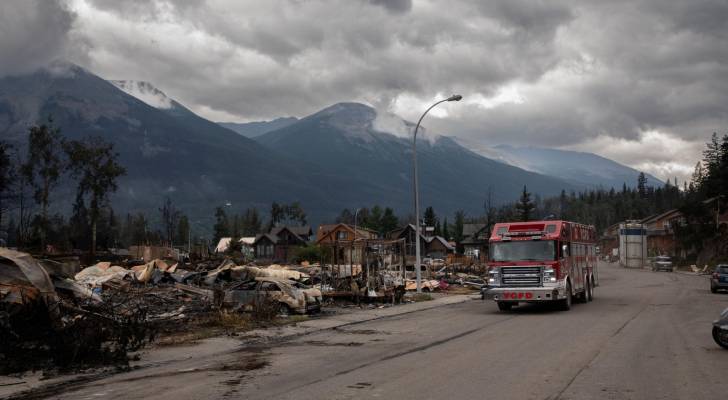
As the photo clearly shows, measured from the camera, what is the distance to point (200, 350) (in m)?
14.5

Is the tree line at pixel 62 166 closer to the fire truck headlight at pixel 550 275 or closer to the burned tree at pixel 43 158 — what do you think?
the burned tree at pixel 43 158

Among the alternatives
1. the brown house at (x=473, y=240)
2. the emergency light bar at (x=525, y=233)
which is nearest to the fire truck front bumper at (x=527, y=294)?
the emergency light bar at (x=525, y=233)

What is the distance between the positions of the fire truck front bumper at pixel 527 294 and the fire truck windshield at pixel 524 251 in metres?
1.04

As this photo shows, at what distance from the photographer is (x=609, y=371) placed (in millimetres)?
10734

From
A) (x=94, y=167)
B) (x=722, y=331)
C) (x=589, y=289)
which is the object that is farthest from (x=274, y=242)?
(x=722, y=331)

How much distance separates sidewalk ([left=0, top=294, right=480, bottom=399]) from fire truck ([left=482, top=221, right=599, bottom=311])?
3.87 m

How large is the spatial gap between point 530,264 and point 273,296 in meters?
8.68

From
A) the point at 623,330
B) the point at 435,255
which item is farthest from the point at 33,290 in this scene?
the point at 435,255

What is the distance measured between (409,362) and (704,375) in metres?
4.86

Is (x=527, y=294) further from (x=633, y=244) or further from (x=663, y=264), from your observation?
(x=633, y=244)

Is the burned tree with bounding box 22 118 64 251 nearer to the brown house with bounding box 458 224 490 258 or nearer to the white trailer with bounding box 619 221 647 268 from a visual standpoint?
the brown house with bounding box 458 224 490 258

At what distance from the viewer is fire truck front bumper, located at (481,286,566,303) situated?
21.5 m

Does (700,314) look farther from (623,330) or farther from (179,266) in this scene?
(179,266)

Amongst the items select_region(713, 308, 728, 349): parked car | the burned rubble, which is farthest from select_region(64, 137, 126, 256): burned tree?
select_region(713, 308, 728, 349): parked car
